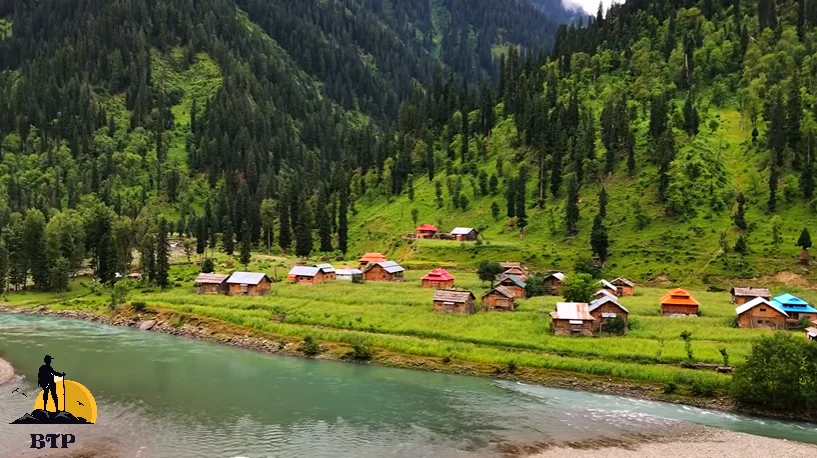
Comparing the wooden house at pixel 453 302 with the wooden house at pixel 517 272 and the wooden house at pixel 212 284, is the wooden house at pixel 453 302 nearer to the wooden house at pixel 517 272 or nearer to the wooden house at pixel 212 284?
the wooden house at pixel 517 272

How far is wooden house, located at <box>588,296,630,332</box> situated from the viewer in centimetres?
7300

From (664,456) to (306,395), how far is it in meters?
30.6

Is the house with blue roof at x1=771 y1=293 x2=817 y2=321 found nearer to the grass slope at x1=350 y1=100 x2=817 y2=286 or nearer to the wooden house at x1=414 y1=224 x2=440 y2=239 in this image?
the grass slope at x1=350 y1=100 x2=817 y2=286

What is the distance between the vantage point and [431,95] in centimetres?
19275

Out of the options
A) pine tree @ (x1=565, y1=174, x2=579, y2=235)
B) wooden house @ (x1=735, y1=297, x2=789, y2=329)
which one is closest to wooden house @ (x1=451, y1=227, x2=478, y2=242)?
pine tree @ (x1=565, y1=174, x2=579, y2=235)

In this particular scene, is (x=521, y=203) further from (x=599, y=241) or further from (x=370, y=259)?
(x=370, y=259)

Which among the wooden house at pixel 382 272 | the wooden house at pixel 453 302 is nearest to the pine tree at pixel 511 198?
the wooden house at pixel 382 272

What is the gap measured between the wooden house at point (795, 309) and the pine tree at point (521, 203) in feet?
182

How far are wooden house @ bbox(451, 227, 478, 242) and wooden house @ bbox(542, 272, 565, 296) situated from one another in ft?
113

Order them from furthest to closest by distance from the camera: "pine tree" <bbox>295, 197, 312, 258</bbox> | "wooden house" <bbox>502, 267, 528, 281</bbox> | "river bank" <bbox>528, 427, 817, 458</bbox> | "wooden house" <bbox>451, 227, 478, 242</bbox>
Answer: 1. "pine tree" <bbox>295, 197, 312, 258</bbox>
2. "wooden house" <bbox>451, 227, 478, 242</bbox>
3. "wooden house" <bbox>502, 267, 528, 281</bbox>
4. "river bank" <bbox>528, 427, 817, 458</bbox>

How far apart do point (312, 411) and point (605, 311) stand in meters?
37.7

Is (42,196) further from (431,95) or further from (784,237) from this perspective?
(784,237)

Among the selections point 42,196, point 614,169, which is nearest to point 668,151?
point 614,169

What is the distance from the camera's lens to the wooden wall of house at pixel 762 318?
72.0m
